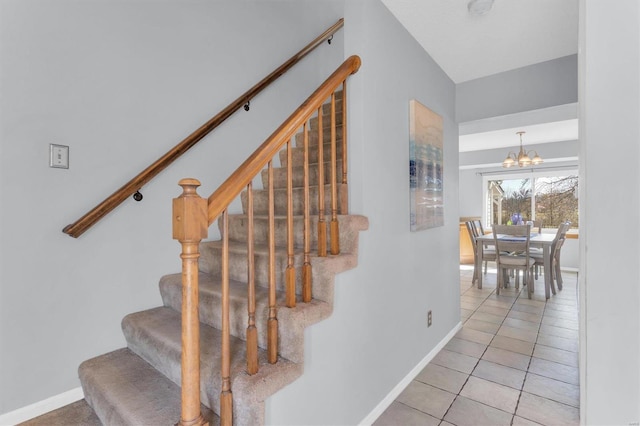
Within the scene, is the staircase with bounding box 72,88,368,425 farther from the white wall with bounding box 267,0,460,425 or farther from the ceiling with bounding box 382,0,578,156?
the ceiling with bounding box 382,0,578,156

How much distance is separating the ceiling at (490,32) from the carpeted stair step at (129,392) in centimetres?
244

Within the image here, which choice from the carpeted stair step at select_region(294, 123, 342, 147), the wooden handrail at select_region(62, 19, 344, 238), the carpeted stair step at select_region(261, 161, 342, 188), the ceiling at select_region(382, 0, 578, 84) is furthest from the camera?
the carpeted stair step at select_region(294, 123, 342, 147)

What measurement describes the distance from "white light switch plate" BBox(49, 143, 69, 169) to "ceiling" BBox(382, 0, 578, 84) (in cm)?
205

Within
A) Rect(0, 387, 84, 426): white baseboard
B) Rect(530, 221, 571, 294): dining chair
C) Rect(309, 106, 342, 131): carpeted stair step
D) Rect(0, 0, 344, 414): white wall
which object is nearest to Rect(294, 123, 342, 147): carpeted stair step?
Rect(309, 106, 342, 131): carpeted stair step

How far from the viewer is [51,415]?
159 cm

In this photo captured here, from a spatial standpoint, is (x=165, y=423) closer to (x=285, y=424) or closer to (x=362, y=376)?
(x=285, y=424)

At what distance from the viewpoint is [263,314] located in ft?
4.60

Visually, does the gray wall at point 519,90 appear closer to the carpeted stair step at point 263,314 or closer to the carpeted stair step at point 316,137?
the carpeted stair step at point 316,137

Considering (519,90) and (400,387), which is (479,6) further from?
(400,387)

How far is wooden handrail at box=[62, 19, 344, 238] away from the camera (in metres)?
1.69

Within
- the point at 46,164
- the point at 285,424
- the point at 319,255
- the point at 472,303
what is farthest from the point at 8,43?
the point at 472,303

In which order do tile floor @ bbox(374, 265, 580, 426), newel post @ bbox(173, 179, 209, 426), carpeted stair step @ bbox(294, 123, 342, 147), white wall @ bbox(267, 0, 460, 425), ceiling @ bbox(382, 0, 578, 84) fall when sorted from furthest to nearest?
1. carpeted stair step @ bbox(294, 123, 342, 147)
2. ceiling @ bbox(382, 0, 578, 84)
3. tile floor @ bbox(374, 265, 580, 426)
4. white wall @ bbox(267, 0, 460, 425)
5. newel post @ bbox(173, 179, 209, 426)

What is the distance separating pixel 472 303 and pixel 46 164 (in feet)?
14.4

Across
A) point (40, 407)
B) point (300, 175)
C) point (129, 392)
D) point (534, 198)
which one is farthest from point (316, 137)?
point (534, 198)
